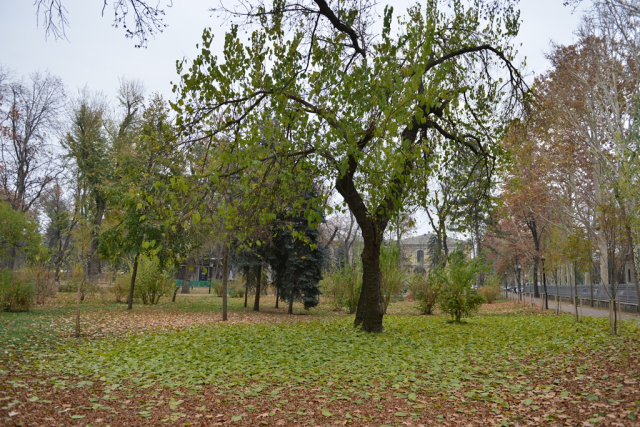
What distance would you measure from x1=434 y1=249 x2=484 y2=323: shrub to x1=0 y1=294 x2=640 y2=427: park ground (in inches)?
134

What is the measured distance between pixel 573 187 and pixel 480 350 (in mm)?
15953

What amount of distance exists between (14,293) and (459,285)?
1433 centimetres

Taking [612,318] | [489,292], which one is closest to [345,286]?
[612,318]

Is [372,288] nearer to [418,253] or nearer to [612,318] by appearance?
[612,318]

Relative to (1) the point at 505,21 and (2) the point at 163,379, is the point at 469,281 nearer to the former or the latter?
(1) the point at 505,21

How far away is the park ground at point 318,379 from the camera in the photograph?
417 centimetres

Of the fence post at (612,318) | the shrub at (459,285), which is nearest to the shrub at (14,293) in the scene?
the shrub at (459,285)

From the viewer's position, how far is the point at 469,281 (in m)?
13.0

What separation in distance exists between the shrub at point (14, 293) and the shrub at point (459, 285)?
1351 centimetres

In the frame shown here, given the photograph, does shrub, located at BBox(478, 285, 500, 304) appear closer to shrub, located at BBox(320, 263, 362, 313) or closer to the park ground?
shrub, located at BBox(320, 263, 362, 313)

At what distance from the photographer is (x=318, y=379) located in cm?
565

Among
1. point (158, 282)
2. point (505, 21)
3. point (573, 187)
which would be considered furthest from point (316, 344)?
point (573, 187)

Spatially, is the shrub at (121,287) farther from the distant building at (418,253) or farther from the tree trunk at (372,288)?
the distant building at (418,253)

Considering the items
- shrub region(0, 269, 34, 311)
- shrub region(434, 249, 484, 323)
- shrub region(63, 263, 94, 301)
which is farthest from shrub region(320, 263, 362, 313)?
shrub region(63, 263, 94, 301)
